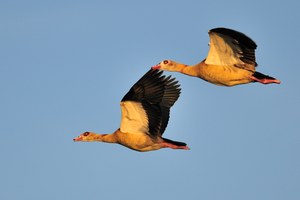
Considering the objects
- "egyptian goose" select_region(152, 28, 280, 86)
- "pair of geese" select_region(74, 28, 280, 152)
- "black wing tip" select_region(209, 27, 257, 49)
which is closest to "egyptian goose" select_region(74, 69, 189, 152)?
"pair of geese" select_region(74, 28, 280, 152)

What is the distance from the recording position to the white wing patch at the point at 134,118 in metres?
31.8

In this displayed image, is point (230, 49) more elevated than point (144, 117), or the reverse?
point (230, 49)

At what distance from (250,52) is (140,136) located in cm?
416

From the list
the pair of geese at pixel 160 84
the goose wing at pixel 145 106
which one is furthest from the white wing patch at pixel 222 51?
the goose wing at pixel 145 106

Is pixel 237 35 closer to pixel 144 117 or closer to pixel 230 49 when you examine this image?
pixel 230 49

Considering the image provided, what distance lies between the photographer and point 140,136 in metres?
31.9

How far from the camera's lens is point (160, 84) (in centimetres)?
3241

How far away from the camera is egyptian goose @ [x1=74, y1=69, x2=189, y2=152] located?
104ft

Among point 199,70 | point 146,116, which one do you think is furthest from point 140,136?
point 199,70

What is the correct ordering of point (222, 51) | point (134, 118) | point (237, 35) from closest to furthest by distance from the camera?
point (237, 35) → point (222, 51) → point (134, 118)

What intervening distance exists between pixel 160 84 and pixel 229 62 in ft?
7.40

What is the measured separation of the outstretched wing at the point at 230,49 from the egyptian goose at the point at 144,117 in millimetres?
1796

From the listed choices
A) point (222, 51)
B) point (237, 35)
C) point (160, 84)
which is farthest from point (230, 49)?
point (160, 84)

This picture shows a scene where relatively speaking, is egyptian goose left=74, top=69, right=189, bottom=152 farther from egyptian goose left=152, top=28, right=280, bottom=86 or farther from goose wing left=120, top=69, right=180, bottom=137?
egyptian goose left=152, top=28, right=280, bottom=86
